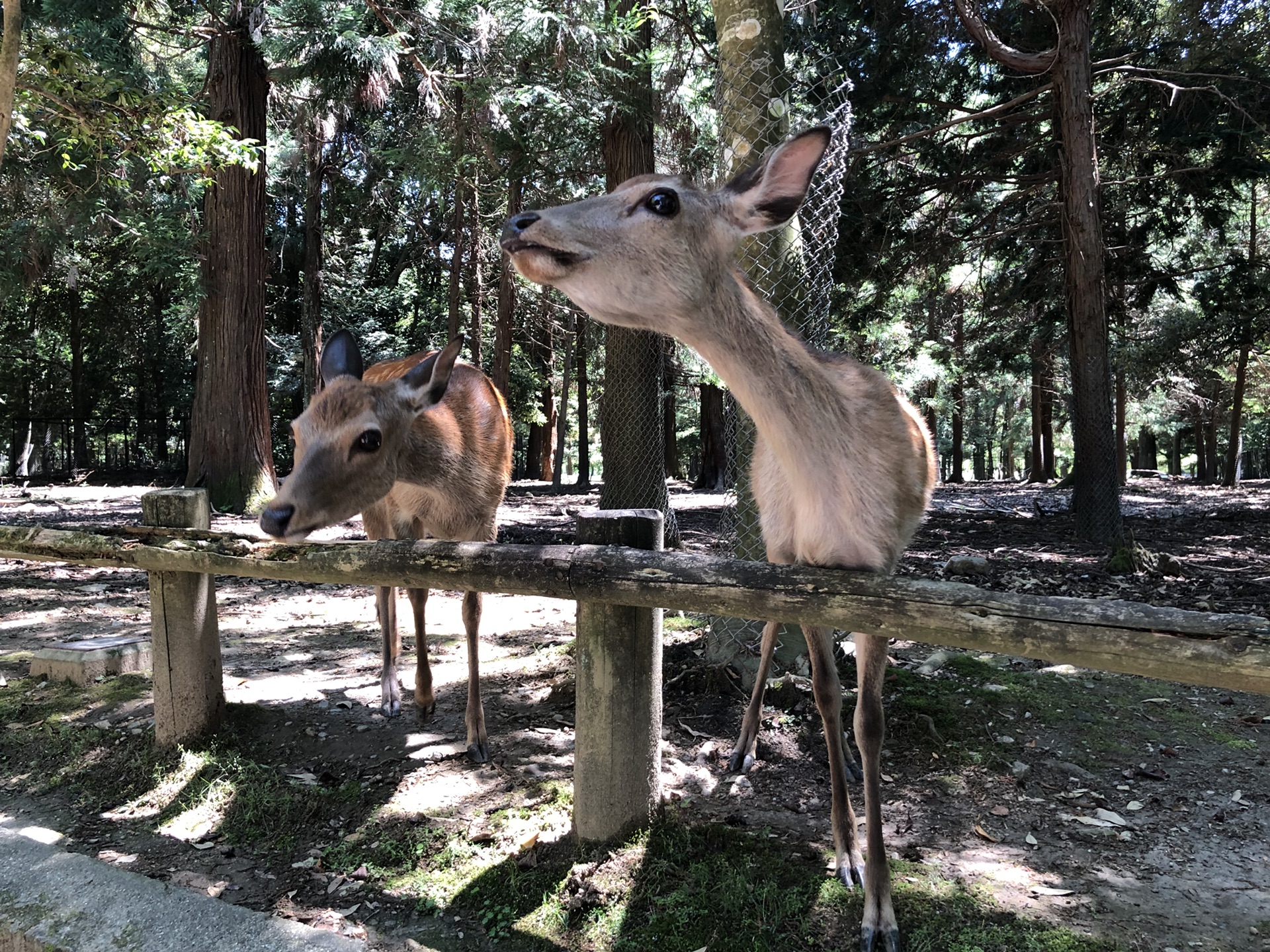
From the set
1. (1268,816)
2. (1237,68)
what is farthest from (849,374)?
(1237,68)

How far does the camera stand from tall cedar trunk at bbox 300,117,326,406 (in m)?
17.8

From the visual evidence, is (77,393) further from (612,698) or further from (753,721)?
(612,698)

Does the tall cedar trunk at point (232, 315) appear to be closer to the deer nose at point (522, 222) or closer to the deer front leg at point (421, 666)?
the deer front leg at point (421, 666)

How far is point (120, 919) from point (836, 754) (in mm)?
2640

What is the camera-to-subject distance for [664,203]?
2.62 m

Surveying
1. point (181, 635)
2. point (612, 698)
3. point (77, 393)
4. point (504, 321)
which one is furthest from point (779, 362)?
point (77, 393)

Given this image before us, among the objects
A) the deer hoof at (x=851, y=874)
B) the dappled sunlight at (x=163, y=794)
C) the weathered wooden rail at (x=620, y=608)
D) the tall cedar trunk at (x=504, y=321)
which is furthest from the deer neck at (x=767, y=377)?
the tall cedar trunk at (x=504, y=321)

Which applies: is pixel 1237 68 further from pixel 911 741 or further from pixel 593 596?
pixel 593 596

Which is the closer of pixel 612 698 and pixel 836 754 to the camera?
pixel 612 698

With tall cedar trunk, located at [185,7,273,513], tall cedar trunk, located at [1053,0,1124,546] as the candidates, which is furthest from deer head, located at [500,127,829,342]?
tall cedar trunk, located at [185,7,273,513]

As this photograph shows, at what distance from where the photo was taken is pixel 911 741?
4250mm

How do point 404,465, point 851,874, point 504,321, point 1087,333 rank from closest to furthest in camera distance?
point 851,874
point 404,465
point 1087,333
point 504,321

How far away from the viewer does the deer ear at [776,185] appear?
2.54m

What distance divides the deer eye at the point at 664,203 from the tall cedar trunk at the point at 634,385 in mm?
6089
